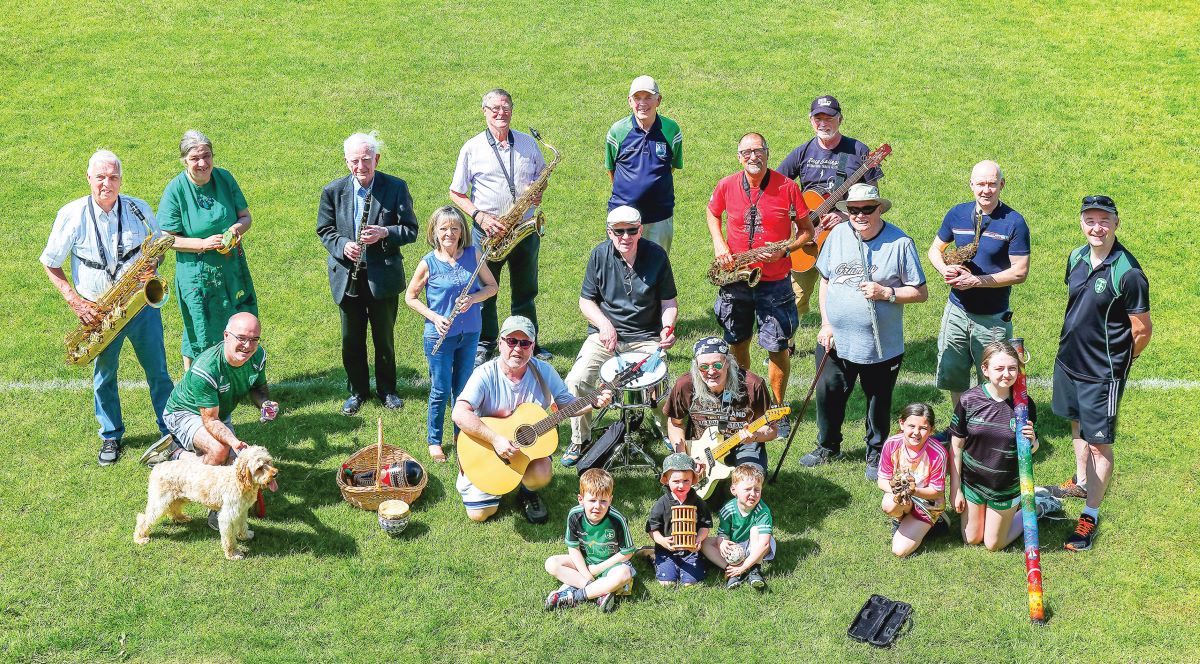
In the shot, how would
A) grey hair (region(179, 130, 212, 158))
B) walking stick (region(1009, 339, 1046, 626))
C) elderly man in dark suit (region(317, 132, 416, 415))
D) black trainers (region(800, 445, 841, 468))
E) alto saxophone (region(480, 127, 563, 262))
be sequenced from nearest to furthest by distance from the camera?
walking stick (region(1009, 339, 1046, 626))
grey hair (region(179, 130, 212, 158))
black trainers (region(800, 445, 841, 468))
elderly man in dark suit (region(317, 132, 416, 415))
alto saxophone (region(480, 127, 563, 262))

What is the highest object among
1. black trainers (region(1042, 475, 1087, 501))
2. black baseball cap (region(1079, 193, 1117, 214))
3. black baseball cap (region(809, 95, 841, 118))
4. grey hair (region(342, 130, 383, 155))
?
black baseball cap (region(809, 95, 841, 118))

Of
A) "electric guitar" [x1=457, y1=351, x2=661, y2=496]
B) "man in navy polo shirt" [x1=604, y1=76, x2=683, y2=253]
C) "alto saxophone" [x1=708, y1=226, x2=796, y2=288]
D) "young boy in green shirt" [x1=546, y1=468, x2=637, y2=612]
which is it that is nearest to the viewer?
"young boy in green shirt" [x1=546, y1=468, x2=637, y2=612]

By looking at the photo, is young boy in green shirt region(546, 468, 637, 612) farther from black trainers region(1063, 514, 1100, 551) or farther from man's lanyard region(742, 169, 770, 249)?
black trainers region(1063, 514, 1100, 551)

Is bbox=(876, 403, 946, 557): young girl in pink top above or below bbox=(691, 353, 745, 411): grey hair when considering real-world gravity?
below

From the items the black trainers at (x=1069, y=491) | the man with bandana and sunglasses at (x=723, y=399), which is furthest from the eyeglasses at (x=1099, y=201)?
the man with bandana and sunglasses at (x=723, y=399)

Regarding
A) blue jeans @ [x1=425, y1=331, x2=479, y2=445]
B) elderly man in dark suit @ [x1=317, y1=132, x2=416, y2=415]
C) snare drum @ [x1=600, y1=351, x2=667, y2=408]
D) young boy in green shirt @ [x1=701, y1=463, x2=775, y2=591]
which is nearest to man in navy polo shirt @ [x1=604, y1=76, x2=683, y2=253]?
elderly man in dark suit @ [x1=317, y1=132, x2=416, y2=415]

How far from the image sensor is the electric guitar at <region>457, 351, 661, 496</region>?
28.3 ft

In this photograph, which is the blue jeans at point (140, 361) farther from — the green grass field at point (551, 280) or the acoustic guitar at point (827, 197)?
the acoustic guitar at point (827, 197)

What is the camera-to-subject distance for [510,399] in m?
8.80

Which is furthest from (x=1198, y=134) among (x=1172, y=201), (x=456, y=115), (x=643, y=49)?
(x=456, y=115)

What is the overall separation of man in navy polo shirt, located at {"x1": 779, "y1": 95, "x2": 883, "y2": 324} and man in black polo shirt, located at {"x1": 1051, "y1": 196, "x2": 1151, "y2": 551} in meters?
2.47

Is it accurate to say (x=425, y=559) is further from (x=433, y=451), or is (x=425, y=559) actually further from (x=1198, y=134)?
(x=1198, y=134)

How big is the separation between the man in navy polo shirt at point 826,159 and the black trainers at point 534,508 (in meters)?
3.27

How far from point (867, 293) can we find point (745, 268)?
1275mm
